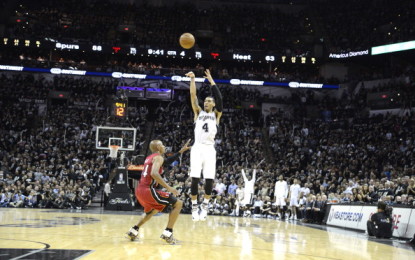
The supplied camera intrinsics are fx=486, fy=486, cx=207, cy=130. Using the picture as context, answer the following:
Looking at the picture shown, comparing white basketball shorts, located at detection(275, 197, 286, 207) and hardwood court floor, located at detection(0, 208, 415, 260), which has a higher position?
white basketball shorts, located at detection(275, 197, 286, 207)

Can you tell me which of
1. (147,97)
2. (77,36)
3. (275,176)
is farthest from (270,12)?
(275,176)

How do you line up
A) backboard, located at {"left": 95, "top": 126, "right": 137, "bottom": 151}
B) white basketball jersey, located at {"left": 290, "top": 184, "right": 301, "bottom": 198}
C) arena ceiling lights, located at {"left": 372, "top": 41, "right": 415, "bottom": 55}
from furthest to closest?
arena ceiling lights, located at {"left": 372, "top": 41, "right": 415, "bottom": 55}, backboard, located at {"left": 95, "top": 126, "right": 137, "bottom": 151}, white basketball jersey, located at {"left": 290, "top": 184, "right": 301, "bottom": 198}

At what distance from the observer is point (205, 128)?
8750mm

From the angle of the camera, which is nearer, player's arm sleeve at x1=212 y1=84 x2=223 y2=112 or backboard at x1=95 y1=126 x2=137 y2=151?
player's arm sleeve at x1=212 y1=84 x2=223 y2=112

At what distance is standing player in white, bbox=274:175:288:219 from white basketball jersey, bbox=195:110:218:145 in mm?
13698

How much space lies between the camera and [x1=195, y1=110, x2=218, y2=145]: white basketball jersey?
8.75 meters

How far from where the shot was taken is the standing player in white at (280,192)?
866 inches

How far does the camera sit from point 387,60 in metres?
38.4

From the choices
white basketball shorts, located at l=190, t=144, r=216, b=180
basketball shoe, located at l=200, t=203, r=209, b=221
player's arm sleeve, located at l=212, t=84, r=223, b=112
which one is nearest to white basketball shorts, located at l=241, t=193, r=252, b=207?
basketball shoe, located at l=200, t=203, r=209, b=221

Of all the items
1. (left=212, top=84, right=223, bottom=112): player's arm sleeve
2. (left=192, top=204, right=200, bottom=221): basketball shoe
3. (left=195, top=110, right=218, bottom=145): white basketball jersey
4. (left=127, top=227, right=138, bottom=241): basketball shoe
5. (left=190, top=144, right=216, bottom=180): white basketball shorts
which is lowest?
(left=127, top=227, right=138, bottom=241): basketball shoe

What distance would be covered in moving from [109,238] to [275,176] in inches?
729

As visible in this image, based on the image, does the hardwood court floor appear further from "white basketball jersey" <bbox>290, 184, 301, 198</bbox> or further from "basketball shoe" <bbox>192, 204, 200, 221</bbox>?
"white basketball jersey" <bbox>290, 184, 301, 198</bbox>

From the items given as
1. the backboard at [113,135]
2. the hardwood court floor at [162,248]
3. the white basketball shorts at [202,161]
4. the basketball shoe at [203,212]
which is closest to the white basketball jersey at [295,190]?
the backboard at [113,135]

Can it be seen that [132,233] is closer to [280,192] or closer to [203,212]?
[203,212]
